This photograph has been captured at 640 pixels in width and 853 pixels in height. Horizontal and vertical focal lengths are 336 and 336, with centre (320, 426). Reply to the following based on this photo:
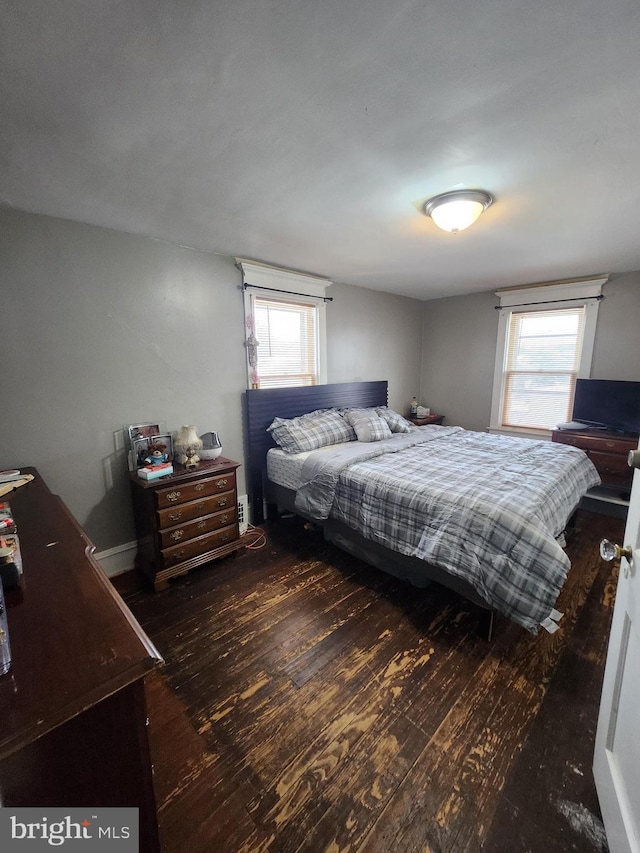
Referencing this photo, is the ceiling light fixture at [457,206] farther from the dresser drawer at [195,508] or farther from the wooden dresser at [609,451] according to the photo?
the wooden dresser at [609,451]

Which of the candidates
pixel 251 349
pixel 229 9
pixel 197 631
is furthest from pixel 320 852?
pixel 251 349

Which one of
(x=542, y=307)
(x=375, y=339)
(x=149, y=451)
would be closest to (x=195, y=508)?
(x=149, y=451)

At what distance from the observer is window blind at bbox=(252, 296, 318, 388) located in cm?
312

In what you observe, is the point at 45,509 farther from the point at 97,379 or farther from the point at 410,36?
the point at 410,36

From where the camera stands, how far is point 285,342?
3.31 m

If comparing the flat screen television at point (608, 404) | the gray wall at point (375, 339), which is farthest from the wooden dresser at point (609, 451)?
the gray wall at point (375, 339)

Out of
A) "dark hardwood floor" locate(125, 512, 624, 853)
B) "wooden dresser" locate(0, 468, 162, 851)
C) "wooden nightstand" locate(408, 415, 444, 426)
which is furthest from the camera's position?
"wooden nightstand" locate(408, 415, 444, 426)

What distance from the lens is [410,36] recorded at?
934 mm

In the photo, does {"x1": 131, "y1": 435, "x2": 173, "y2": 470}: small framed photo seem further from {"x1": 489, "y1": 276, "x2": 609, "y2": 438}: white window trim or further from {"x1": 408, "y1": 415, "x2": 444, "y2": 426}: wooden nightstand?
{"x1": 489, "y1": 276, "x2": 609, "y2": 438}: white window trim

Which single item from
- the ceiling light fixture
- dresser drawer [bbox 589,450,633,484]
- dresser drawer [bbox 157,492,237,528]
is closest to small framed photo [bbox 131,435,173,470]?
dresser drawer [bbox 157,492,237,528]

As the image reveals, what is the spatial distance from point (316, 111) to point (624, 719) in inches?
85.5

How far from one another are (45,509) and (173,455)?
3.66 ft

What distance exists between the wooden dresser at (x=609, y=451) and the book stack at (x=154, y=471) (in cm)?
371

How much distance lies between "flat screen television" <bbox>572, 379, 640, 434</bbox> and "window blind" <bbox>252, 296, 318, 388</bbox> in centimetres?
278
